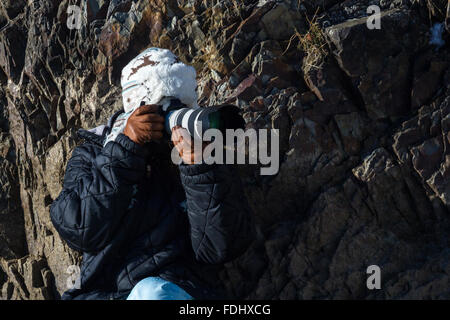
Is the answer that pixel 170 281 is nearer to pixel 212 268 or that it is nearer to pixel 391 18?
pixel 212 268

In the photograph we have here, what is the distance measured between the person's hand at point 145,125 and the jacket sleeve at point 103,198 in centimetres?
4

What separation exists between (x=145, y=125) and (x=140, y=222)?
56 cm

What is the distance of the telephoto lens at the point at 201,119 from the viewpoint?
8.00ft

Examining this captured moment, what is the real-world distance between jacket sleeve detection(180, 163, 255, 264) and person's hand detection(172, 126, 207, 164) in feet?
0.13

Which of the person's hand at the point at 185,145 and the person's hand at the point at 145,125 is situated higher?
the person's hand at the point at 145,125

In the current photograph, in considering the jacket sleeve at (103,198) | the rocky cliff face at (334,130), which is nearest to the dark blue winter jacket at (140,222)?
the jacket sleeve at (103,198)

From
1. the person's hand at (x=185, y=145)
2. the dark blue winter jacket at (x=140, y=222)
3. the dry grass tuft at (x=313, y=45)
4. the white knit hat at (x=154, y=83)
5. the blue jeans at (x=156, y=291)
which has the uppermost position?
the dry grass tuft at (x=313, y=45)

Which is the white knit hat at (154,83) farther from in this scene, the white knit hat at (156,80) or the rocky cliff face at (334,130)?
the rocky cliff face at (334,130)

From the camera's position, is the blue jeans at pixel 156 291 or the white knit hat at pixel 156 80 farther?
the white knit hat at pixel 156 80

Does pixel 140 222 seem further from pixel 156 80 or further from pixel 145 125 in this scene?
pixel 156 80

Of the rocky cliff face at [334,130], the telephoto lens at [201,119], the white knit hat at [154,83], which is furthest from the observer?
the rocky cliff face at [334,130]

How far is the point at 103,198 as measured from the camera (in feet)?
8.41

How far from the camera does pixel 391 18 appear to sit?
3.28 m
